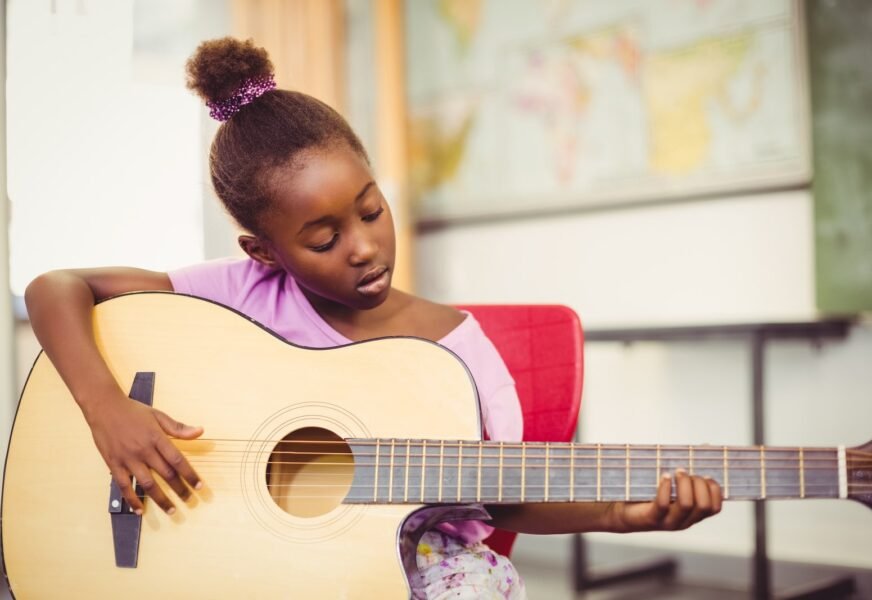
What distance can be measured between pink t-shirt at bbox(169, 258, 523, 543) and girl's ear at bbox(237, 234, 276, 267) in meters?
0.05

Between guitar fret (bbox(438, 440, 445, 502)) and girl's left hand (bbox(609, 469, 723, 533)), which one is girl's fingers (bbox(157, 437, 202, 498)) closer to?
guitar fret (bbox(438, 440, 445, 502))

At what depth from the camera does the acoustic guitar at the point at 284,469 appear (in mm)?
1131

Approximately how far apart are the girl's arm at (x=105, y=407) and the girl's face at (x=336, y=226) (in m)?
0.32

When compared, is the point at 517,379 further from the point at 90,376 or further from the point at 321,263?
the point at 90,376

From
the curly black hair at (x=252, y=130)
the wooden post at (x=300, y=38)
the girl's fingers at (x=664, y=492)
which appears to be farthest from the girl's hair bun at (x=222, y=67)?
the wooden post at (x=300, y=38)

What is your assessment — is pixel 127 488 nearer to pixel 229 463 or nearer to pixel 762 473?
pixel 229 463

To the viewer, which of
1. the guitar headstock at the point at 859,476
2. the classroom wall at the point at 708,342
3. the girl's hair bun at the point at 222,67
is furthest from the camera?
the classroom wall at the point at 708,342

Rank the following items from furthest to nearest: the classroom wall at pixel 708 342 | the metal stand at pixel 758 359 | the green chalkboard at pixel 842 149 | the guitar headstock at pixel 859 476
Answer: the classroom wall at pixel 708 342 → the green chalkboard at pixel 842 149 → the metal stand at pixel 758 359 → the guitar headstock at pixel 859 476

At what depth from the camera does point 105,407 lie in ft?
4.08

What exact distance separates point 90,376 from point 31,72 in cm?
216

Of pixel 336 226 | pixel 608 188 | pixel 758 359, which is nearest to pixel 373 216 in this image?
pixel 336 226

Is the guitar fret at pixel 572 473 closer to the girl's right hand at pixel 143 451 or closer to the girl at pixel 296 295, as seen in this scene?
the girl at pixel 296 295

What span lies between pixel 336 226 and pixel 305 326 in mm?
216

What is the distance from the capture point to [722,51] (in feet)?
10.8
